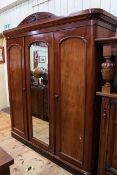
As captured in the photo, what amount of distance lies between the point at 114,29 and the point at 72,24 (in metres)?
0.50

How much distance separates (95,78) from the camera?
5.25ft

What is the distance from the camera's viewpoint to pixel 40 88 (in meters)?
2.19

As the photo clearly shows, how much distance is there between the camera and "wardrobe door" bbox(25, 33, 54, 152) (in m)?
1.97

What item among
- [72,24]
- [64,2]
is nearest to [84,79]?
[72,24]

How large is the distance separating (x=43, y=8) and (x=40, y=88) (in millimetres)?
1367

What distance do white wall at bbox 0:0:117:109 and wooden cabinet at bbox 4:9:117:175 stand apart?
0.44 meters

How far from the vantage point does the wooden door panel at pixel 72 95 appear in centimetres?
166

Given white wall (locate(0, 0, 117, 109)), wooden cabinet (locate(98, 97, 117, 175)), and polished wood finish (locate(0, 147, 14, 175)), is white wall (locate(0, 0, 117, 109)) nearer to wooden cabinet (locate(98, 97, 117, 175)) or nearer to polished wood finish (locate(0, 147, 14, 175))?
wooden cabinet (locate(98, 97, 117, 175))

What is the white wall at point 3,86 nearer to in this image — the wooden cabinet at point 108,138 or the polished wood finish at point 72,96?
the polished wood finish at point 72,96

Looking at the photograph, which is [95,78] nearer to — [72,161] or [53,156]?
[72,161]

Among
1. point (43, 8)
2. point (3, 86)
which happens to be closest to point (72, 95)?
Result: point (43, 8)

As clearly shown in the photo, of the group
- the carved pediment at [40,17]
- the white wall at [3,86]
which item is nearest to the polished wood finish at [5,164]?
the carved pediment at [40,17]

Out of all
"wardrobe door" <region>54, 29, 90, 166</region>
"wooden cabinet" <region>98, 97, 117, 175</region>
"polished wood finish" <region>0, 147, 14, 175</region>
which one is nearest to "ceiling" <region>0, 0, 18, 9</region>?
"wardrobe door" <region>54, 29, 90, 166</region>

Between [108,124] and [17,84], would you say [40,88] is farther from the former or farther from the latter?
[108,124]
